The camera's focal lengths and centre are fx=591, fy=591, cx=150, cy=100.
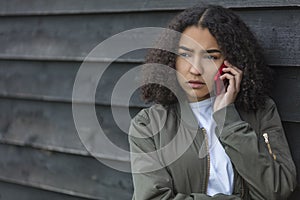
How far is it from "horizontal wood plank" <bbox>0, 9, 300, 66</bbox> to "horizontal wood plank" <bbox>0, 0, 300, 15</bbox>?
26mm

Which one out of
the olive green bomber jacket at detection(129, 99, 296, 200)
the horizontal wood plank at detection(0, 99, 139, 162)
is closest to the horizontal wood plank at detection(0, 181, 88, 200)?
the horizontal wood plank at detection(0, 99, 139, 162)

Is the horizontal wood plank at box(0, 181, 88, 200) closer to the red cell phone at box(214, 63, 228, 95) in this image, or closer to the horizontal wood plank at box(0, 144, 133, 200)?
the horizontal wood plank at box(0, 144, 133, 200)

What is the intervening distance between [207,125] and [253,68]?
230 mm

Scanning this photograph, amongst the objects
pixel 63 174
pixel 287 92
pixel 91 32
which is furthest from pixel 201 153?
pixel 63 174

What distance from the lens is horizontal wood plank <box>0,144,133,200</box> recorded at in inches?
102

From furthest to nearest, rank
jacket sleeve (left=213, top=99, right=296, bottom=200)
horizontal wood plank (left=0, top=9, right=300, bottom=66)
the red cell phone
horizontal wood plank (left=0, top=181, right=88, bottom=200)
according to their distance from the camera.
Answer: horizontal wood plank (left=0, top=181, right=88, bottom=200) < horizontal wood plank (left=0, top=9, right=300, bottom=66) < the red cell phone < jacket sleeve (left=213, top=99, right=296, bottom=200)

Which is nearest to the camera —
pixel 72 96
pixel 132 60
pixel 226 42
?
pixel 226 42

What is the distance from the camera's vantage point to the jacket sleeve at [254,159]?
5.59 feet

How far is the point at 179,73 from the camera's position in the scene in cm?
186

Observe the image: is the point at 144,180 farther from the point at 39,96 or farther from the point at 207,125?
the point at 39,96

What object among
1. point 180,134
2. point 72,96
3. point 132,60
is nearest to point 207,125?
point 180,134

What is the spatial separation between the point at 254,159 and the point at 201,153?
0.59 ft

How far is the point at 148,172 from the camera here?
5.97 feet

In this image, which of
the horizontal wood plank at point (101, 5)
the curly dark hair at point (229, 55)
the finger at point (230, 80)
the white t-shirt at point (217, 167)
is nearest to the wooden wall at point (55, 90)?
the horizontal wood plank at point (101, 5)
